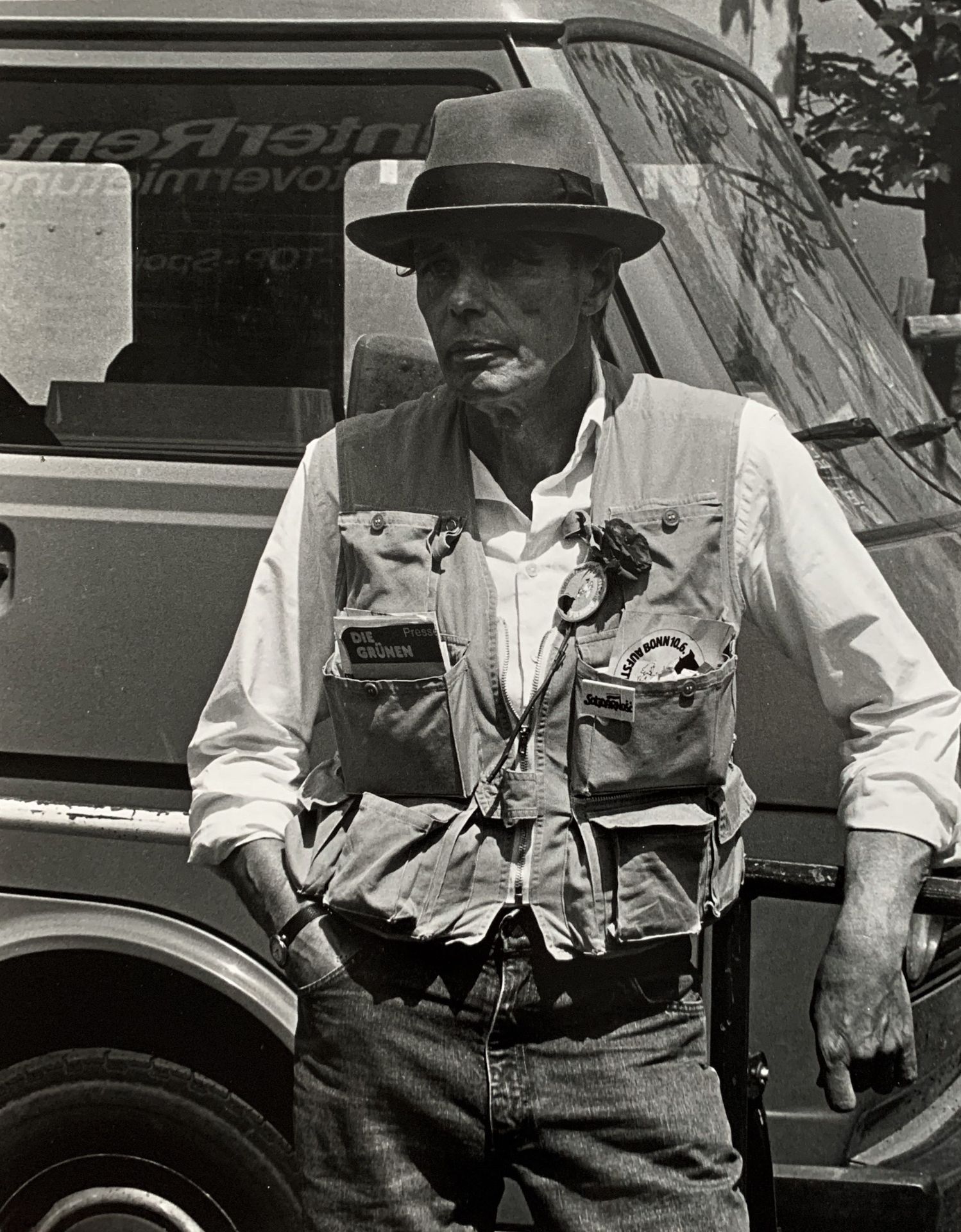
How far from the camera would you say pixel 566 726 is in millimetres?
1829

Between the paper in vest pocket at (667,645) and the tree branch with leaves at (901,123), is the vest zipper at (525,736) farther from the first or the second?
the tree branch with leaves at (901,123)

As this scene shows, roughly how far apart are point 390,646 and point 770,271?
1.13 meters

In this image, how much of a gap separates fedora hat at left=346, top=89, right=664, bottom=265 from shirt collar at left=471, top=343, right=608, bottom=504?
0.20m

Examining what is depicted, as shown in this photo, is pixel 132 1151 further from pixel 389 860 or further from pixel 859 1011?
pixel 859 1011

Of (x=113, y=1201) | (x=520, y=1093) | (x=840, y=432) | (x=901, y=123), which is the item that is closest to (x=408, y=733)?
(x=520, y=1093)

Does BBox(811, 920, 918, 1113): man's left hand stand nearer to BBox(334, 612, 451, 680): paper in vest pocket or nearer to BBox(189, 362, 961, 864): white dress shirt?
BBox(189, 362, 961, 864): white dress shirt

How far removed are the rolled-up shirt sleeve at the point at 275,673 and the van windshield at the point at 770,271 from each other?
80cm

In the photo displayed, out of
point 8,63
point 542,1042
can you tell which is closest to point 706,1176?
point 542,1042

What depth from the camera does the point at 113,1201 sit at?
8.68 ft

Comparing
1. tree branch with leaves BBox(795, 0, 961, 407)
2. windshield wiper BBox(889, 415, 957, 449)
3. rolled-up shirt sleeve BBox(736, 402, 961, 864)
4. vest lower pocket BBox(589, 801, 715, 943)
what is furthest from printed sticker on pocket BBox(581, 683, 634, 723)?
tree branch with leaves BBox(795, 0, 961, 407)

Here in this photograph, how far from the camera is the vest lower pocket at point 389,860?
1.81 m

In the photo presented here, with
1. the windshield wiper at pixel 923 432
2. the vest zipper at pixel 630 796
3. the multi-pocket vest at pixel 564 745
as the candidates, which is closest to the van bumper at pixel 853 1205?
the multi-pocket vest at pixel 564 745

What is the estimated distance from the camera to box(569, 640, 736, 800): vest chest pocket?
179 cm

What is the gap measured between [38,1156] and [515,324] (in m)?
1.65
